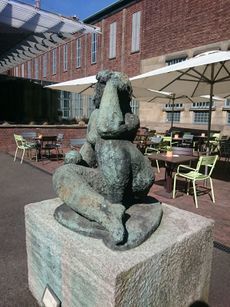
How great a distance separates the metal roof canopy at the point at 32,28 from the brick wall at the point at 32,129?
4.32 meters

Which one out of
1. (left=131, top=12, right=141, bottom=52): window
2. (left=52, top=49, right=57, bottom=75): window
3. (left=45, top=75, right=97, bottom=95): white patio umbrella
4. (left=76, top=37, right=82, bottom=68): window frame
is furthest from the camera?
(left=52, top=49, right=57, bottom=75): window

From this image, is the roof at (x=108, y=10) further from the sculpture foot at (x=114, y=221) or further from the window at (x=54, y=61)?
the sculpture foot at (x=114, y=221)

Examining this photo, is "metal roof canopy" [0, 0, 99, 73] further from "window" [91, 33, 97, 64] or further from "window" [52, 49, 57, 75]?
"window" [52, 49, 57, 75]

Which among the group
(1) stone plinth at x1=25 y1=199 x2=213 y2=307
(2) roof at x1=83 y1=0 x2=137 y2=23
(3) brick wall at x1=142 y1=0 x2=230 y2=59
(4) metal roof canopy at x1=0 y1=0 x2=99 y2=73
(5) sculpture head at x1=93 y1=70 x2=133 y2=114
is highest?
(2) roof at x1=83 y1=0 x2=137 y2=23

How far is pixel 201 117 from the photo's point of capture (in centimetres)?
1541

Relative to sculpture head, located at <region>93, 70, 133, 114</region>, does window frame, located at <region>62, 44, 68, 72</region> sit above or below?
above

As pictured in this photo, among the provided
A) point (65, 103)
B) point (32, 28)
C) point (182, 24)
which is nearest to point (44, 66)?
point (65, 103)

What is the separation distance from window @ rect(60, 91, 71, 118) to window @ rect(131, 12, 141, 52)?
18.7 feet

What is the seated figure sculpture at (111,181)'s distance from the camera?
1735 mm

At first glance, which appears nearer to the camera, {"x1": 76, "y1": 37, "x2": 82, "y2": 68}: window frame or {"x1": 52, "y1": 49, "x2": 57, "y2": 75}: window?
{"x1": 76, "y1": 37, "x2": 82, "y2": 68}: window frame

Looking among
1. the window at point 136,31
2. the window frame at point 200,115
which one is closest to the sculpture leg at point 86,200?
the window frame at point 200,115

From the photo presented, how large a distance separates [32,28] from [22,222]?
10363 millimetres

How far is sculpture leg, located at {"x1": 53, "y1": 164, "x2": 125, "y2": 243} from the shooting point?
1.67 meters

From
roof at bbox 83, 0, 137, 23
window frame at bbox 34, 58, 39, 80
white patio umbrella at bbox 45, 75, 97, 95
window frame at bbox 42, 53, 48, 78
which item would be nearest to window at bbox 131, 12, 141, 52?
roof at bbox 83, 0, 137, 23
